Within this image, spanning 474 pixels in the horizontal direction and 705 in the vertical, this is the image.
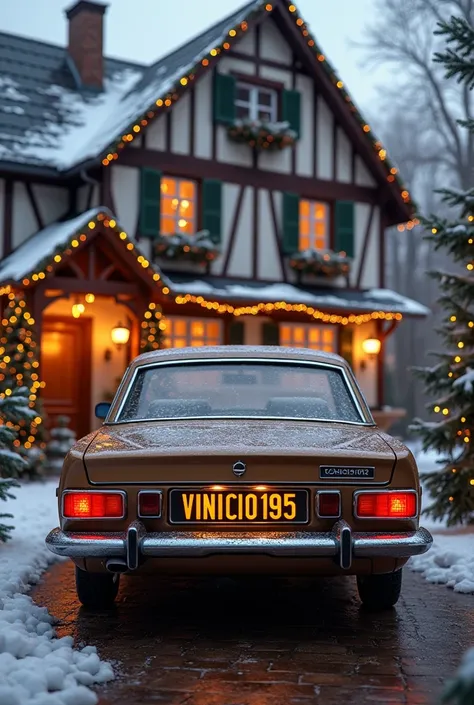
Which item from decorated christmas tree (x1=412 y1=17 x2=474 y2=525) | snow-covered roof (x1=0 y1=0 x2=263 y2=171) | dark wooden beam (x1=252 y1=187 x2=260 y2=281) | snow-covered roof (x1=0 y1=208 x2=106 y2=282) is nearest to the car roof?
decorated christmas tree (x1=412 y1=17 x2=474 y2=525)

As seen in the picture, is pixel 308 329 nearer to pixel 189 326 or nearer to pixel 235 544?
pixel 189 326

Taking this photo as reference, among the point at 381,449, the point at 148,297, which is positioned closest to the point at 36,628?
the point at 381,449

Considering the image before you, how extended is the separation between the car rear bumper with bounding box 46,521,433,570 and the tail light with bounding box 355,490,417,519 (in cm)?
10

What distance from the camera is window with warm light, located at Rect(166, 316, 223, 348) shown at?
1922 cm

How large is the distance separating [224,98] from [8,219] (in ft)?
15.7

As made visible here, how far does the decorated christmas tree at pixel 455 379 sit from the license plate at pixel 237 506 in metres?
4.31

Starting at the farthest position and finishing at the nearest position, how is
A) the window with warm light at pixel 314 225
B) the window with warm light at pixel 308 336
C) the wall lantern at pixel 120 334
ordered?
the window with warm light at pixel 314 225 < the window with warm light at pixel 308 336 < the wall lantern at pixel 120 334

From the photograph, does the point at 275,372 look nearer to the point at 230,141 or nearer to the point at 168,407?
the point at 168,407

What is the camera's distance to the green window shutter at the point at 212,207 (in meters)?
19.2

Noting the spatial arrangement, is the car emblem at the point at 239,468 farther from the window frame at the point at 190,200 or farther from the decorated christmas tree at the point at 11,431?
the window frame at the point at 190,200

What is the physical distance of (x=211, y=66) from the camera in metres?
19.1

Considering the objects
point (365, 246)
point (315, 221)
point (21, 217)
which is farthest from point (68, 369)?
point (365, 246)

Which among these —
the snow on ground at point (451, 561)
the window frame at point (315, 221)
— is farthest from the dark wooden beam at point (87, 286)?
the snow on ground at point (451, 561)

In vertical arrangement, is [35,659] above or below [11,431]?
below
